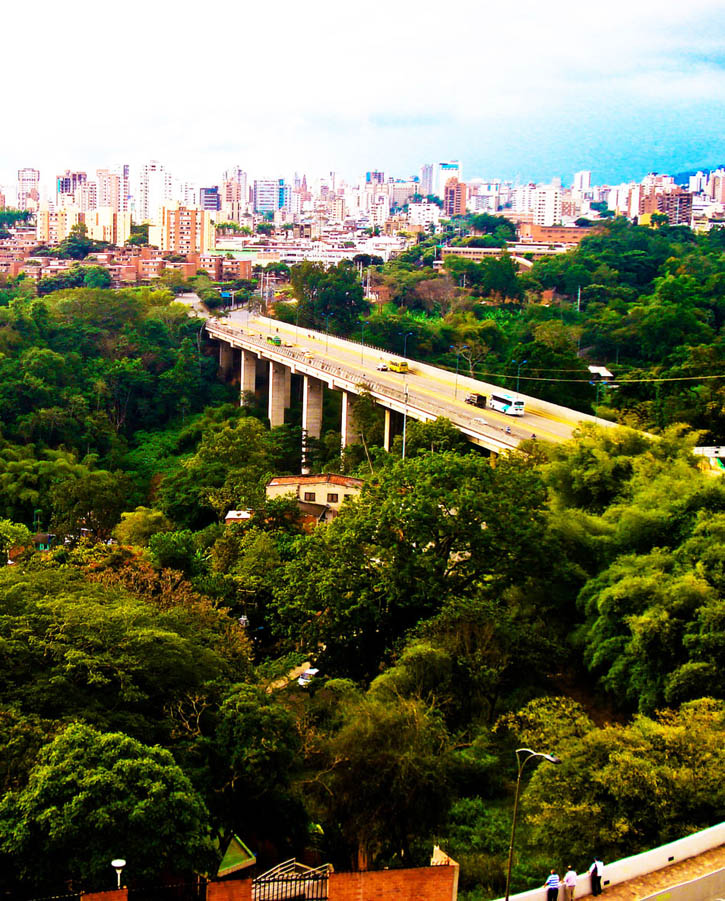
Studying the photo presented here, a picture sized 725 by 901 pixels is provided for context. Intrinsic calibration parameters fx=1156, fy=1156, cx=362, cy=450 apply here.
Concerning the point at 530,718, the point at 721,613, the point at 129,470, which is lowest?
the point at 129,470

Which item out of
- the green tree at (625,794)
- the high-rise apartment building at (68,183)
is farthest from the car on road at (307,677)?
the high-rise apartment building at (68,183)

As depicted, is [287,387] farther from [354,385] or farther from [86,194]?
[86,194]

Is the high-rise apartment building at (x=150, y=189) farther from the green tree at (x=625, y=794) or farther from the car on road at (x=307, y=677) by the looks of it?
the green tree at (x=625, y=794)

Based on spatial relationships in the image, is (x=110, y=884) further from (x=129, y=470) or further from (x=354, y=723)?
(x=129, y=470)

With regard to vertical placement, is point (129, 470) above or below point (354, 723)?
below

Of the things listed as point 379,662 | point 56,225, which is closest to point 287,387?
point 379,662

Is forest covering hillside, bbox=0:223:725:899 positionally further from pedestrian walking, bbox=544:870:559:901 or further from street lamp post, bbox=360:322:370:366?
street lamp post, bbox=360:322:370:366

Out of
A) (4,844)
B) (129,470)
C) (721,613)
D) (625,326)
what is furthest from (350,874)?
(625,326)
